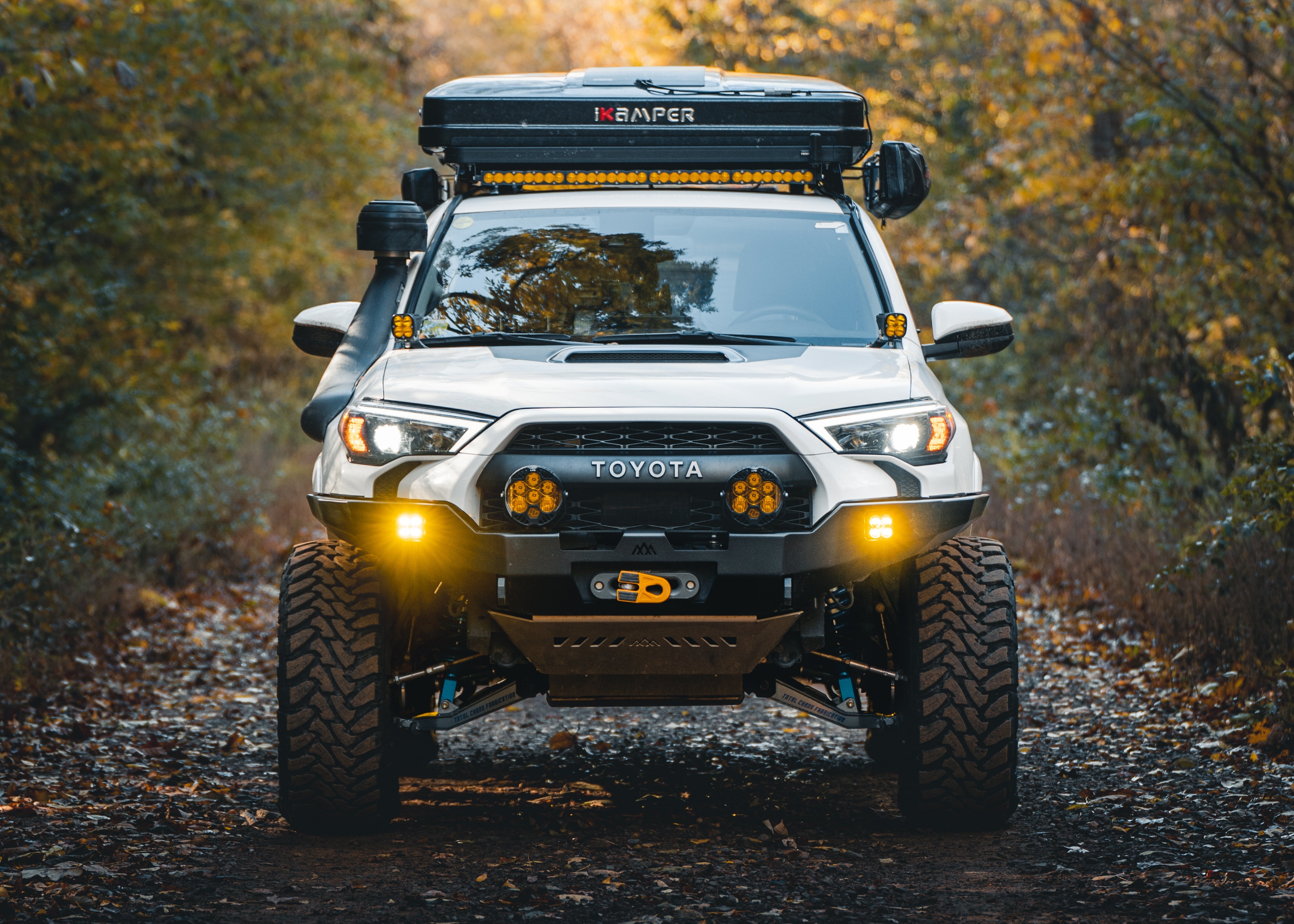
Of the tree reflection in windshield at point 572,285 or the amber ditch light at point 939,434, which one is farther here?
the tree reflection in windshield at point 572,285

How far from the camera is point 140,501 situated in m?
12.0

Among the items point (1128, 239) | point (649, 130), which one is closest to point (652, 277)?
point (649, 130)

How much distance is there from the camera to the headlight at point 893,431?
15.1 ft

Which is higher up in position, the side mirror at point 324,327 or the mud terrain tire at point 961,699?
the side mirror at point 324,327

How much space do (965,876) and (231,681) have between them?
194 inches

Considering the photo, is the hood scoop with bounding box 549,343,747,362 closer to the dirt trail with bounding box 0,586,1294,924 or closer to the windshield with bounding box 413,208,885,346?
the windshield with bounding box 413,208,885,346

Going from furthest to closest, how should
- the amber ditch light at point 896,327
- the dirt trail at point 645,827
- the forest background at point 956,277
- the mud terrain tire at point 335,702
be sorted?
the forest background at point 956,277 → the amber ditch light at point 896,327 → the mud terrain tire at point 335,702 → the dirt trail at point 645,827

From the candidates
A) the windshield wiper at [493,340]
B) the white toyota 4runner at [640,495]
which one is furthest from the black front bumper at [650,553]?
the windshield wiper at [493,340]

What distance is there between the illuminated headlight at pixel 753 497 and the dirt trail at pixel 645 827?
1.10 m

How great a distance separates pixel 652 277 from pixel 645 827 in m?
2.03

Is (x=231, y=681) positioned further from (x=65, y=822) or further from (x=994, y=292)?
(x=994, y=292)

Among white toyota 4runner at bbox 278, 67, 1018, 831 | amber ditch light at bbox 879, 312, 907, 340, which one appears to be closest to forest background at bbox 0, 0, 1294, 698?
white toyota 4runner at bbox 278, 67, 1018, 831

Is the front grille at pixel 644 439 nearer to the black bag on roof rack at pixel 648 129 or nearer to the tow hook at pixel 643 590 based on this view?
the tow hook at pixel 643 590

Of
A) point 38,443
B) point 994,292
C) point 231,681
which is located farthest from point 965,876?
point 994,292
